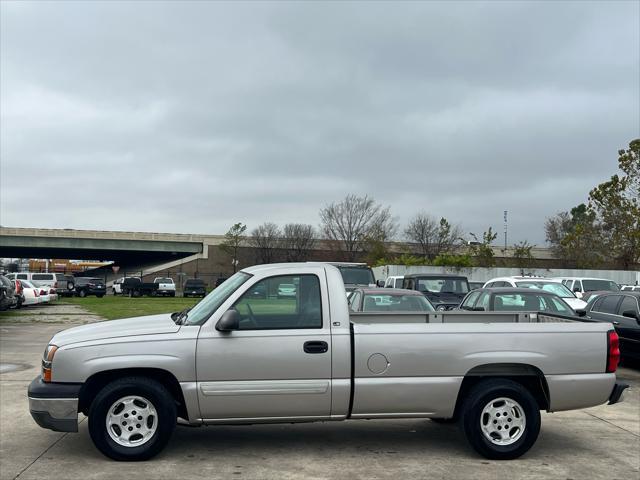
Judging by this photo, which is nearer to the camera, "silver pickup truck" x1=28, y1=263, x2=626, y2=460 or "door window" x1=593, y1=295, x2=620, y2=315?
"silver pickup truck" x1=28, y1=263, x2=626, y2=460

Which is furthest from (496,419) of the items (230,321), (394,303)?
(394,303)

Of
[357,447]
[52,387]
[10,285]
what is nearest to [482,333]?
[357,447]

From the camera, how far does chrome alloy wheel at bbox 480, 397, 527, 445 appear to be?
6695 mm

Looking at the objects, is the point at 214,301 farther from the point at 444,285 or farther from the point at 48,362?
the point at 444,285

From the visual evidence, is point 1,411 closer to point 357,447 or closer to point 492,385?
point 357,447

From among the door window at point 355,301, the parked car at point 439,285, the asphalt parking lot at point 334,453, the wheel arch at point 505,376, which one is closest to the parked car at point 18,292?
the parked car at point 439,285

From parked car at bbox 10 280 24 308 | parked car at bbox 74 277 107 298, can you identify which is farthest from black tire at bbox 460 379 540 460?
parked car at bbox 74 277 107 298

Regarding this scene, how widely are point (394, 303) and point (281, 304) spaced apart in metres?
6.33

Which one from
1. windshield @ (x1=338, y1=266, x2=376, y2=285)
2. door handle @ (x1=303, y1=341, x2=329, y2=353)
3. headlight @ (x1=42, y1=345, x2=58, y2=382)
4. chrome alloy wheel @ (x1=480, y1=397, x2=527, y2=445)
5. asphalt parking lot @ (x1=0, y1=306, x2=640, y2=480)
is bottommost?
asphalt parking lot @ (x1=0, y1=306, x2=640, y2=480)

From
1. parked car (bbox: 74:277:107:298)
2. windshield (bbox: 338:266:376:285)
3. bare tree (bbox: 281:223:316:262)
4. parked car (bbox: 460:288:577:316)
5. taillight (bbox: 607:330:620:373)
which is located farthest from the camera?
bare tree (bbox: 281:223:316:262)

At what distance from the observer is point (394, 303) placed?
12.8 m

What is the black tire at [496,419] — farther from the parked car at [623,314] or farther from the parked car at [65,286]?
the parked car at [65,286]

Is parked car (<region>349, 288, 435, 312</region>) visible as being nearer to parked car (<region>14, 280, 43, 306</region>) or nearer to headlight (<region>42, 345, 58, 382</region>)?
headlight (<region>42, 345, 58, 382</region>)

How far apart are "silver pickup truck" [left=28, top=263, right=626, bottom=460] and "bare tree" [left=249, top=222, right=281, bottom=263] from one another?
66960mm
